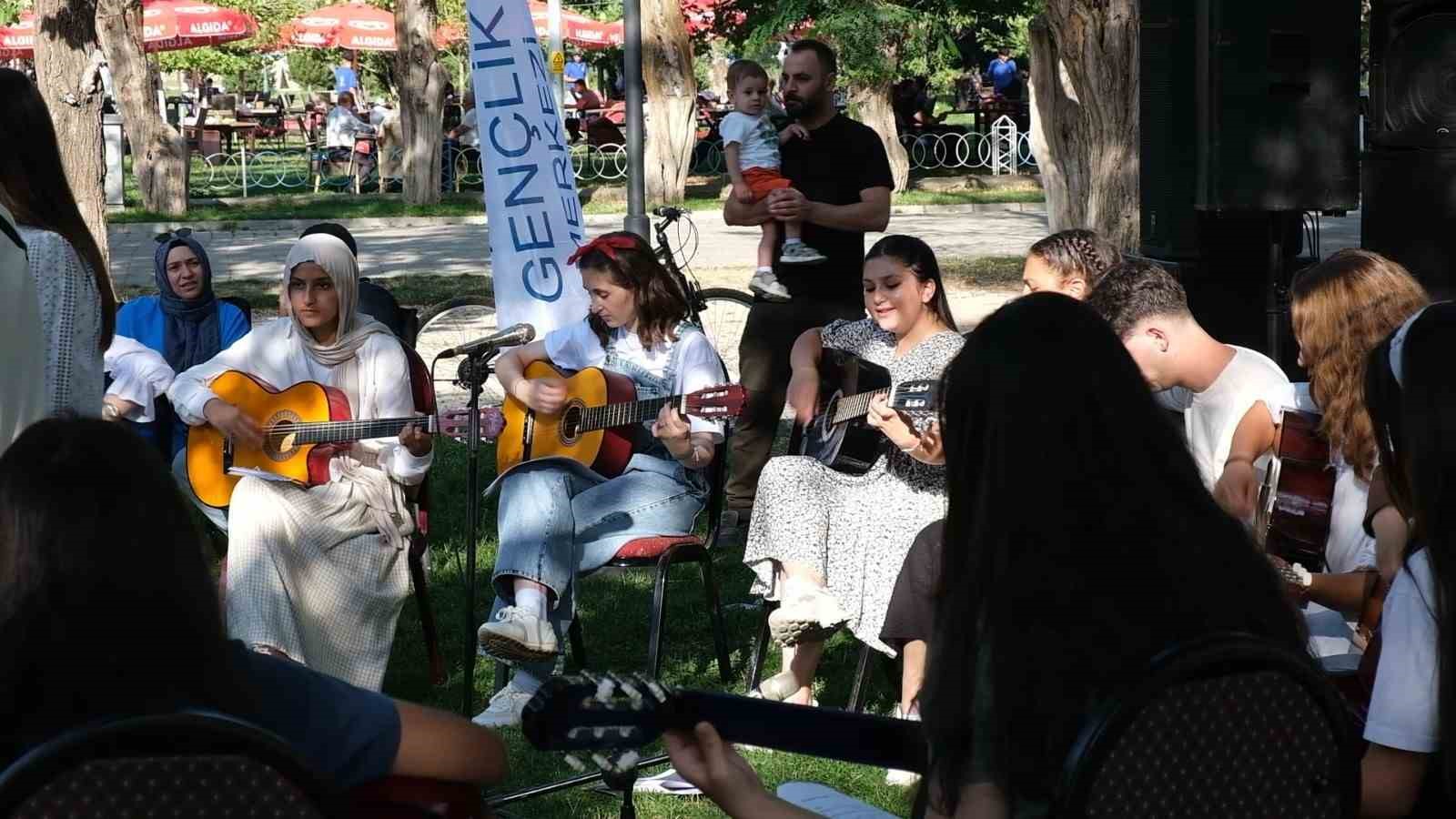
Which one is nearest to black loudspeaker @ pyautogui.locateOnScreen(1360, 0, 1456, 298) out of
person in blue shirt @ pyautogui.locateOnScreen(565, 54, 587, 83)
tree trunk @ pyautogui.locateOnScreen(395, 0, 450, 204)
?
tree trunk @ pyautogui.locateOnScreen(395, 0, 450, 204)

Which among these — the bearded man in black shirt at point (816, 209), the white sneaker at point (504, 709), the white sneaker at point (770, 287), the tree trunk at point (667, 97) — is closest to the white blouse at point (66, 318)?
the white sneaker at point (504, 709)

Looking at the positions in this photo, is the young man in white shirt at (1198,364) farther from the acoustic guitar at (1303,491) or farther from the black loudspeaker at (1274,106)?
the black loudspeaker at (1274,106)

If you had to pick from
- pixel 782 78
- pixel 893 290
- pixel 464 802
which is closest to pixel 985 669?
pixel 464 802

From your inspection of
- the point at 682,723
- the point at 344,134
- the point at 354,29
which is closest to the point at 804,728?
the point at 682,723

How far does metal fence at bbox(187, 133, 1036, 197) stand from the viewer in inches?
1022

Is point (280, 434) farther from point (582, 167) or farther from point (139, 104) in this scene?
point (582, 167)

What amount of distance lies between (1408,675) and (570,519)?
128 inches

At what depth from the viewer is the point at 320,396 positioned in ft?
17.6

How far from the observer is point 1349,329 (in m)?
3.95

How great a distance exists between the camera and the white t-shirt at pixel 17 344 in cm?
354

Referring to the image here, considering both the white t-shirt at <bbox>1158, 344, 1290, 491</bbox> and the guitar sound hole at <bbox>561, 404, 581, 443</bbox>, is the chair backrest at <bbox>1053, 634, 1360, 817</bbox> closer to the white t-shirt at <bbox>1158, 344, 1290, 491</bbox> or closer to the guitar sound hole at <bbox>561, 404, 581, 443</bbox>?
the white t-shirt at <bbox>1158, 344, 1290, 491</bbox>

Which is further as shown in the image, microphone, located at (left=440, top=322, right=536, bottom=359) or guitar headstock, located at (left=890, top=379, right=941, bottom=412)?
microphone, located at (left=440, top=322, right=536, bottom=359)

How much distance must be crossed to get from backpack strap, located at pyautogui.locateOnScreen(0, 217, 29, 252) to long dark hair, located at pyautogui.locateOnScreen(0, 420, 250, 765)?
1.71m

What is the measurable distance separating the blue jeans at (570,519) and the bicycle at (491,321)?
9.18 ft
